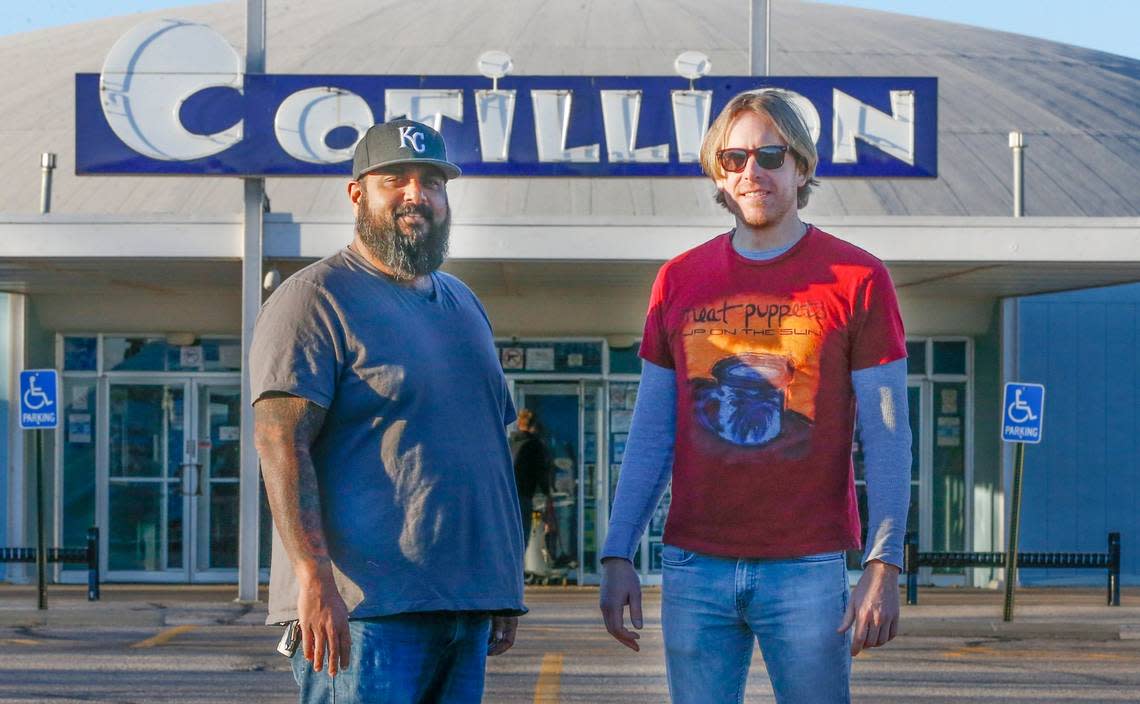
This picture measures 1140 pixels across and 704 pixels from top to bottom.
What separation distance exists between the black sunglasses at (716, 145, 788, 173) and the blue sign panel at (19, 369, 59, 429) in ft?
39.3

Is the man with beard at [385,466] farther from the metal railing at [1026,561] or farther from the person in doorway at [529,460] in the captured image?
the person in doorway at [529,460]

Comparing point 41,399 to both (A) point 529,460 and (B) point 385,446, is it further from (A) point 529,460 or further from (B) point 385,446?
(B) point 385,446

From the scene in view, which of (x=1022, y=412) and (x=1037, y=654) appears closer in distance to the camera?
(x=1037, y=654)

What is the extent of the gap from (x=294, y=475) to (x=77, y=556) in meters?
13.8

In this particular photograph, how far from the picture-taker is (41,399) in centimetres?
1498

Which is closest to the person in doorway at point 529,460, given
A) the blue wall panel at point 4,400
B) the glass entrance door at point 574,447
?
the glass entrance door at point 574,447

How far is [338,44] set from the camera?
24141 millimetres

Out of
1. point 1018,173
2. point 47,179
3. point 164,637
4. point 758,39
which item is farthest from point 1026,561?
point 47,179

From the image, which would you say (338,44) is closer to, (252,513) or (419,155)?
(252,513)

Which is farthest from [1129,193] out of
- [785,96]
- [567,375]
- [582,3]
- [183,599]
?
[785,96]

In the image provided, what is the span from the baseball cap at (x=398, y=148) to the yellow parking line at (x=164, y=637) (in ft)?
30.6

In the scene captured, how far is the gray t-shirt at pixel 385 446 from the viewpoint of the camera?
3.85 m

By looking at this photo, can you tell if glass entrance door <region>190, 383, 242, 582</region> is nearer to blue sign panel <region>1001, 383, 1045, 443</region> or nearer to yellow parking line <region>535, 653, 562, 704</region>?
yellow parking line <region>535, 653, 562, 704</region>

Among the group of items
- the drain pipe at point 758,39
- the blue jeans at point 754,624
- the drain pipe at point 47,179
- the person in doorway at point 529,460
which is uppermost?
the drain pipe at point 758,39
